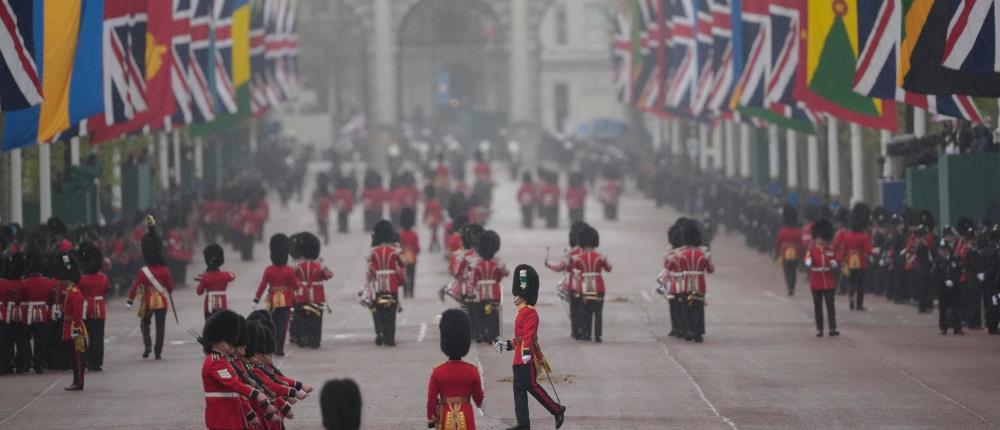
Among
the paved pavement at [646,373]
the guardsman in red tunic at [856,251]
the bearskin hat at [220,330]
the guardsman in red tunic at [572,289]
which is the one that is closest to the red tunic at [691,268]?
the paved pavement at [646,373]

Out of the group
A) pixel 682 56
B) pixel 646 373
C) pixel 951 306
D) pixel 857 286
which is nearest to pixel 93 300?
pixel 646 373

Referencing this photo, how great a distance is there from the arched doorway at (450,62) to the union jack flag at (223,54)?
79.6 m

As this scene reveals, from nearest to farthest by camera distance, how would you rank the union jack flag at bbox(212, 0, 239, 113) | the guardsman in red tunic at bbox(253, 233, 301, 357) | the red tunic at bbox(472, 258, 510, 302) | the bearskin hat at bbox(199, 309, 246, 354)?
the bearskin hat at bbox(199, 309, 246, 354) → the guardsman in red tunic at bbox(253, 233, 301, 357) → the red tunic at bbox(472, 258, 510, 302) → the union jack flag at bbox(212, 0, 239, 113)

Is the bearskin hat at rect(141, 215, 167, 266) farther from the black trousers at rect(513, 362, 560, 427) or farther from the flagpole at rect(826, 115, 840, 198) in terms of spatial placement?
the flagpole at rect(826, 115, 840, 198)

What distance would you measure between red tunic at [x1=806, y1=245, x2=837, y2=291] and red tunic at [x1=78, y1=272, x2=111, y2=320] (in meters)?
8.76

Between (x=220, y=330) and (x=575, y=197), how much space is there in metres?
41.2

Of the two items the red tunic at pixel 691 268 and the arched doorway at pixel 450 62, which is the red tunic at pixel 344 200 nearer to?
the red tunic at pixel 691 268

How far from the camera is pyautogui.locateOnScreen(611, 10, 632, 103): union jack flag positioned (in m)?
72.7

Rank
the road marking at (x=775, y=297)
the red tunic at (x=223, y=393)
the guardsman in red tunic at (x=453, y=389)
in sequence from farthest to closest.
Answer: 1. the road marking at (x=775, y=297)
2. the guardsman in red tunic at (x=453, y=389)
3. the red tunic at (x=223, y=393)

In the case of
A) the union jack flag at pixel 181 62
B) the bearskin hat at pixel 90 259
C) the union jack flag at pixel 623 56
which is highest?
the union jack flag at pixel 623 56

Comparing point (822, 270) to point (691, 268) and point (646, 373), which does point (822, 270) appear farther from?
point (646, 373)

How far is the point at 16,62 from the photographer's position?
2712cm

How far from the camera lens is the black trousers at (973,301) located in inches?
1116

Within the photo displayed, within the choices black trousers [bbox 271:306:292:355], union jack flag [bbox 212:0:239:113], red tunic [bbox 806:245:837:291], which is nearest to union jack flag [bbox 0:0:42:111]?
black trousers [bbox 271:306:292:355]
